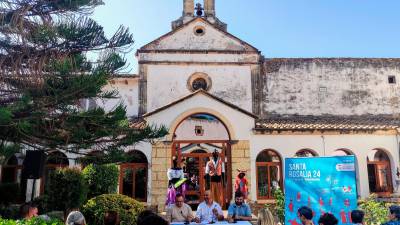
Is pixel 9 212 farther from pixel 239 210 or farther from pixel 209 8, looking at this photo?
pixel 209 8

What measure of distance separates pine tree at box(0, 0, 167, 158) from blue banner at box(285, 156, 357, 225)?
178 inches

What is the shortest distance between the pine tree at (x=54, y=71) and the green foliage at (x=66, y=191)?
1.33m

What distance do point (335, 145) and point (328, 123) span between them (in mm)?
1770

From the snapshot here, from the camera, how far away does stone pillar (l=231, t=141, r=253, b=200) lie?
15242mm

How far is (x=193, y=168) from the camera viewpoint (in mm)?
16734

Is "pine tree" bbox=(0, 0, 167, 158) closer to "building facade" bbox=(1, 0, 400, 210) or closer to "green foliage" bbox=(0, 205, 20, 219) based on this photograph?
"green foliage" bbox=(0, 205, 20, 219)

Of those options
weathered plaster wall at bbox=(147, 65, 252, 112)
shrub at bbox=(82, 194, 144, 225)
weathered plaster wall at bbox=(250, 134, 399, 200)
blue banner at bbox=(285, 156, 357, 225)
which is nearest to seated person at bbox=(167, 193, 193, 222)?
shrub at bbox=(82, 194, 144, 225)

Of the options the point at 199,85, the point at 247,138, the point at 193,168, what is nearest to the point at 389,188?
the point at 247,138

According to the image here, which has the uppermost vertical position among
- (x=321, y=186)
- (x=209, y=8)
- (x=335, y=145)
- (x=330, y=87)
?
(x=209, y=8)

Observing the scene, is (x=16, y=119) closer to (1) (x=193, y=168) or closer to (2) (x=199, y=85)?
(1) (x=193, y=168)

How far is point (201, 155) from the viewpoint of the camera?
15.4 meters

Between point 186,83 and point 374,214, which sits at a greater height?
point 186,83

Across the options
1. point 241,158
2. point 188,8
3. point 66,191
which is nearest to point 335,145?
point 241,158

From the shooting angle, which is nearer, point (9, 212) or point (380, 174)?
point (9, 212)
